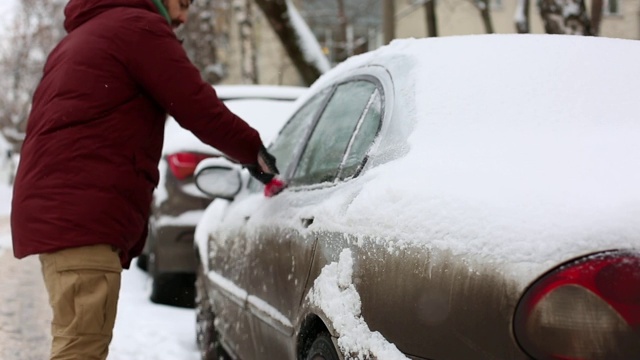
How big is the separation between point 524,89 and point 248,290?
5.33ft

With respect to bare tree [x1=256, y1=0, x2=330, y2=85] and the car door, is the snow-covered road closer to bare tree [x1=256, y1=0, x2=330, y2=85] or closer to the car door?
the car door

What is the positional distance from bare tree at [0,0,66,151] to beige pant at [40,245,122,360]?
3827cm

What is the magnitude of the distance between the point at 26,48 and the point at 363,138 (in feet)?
171

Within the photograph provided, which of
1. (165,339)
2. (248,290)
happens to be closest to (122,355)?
(165,339)

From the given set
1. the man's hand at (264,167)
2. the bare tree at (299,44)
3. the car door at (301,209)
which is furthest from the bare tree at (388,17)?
the man's hand at (264,167)

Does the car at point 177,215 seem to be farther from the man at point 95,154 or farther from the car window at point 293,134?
the man at point 95,154

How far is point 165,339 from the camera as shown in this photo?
5.45 m

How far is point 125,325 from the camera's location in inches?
229

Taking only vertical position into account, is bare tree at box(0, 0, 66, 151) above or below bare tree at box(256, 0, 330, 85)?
below

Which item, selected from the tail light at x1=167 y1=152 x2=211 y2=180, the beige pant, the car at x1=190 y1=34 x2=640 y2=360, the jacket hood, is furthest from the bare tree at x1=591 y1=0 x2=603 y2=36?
the beige pant

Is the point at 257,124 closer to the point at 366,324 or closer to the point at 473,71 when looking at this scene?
the point at 473,71

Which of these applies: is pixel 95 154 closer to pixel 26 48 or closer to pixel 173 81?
pixel 173 81

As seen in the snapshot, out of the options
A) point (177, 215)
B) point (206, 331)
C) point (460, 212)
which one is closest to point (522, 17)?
point (177, 215)

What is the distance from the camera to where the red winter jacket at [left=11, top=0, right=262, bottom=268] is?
9.18 feet
